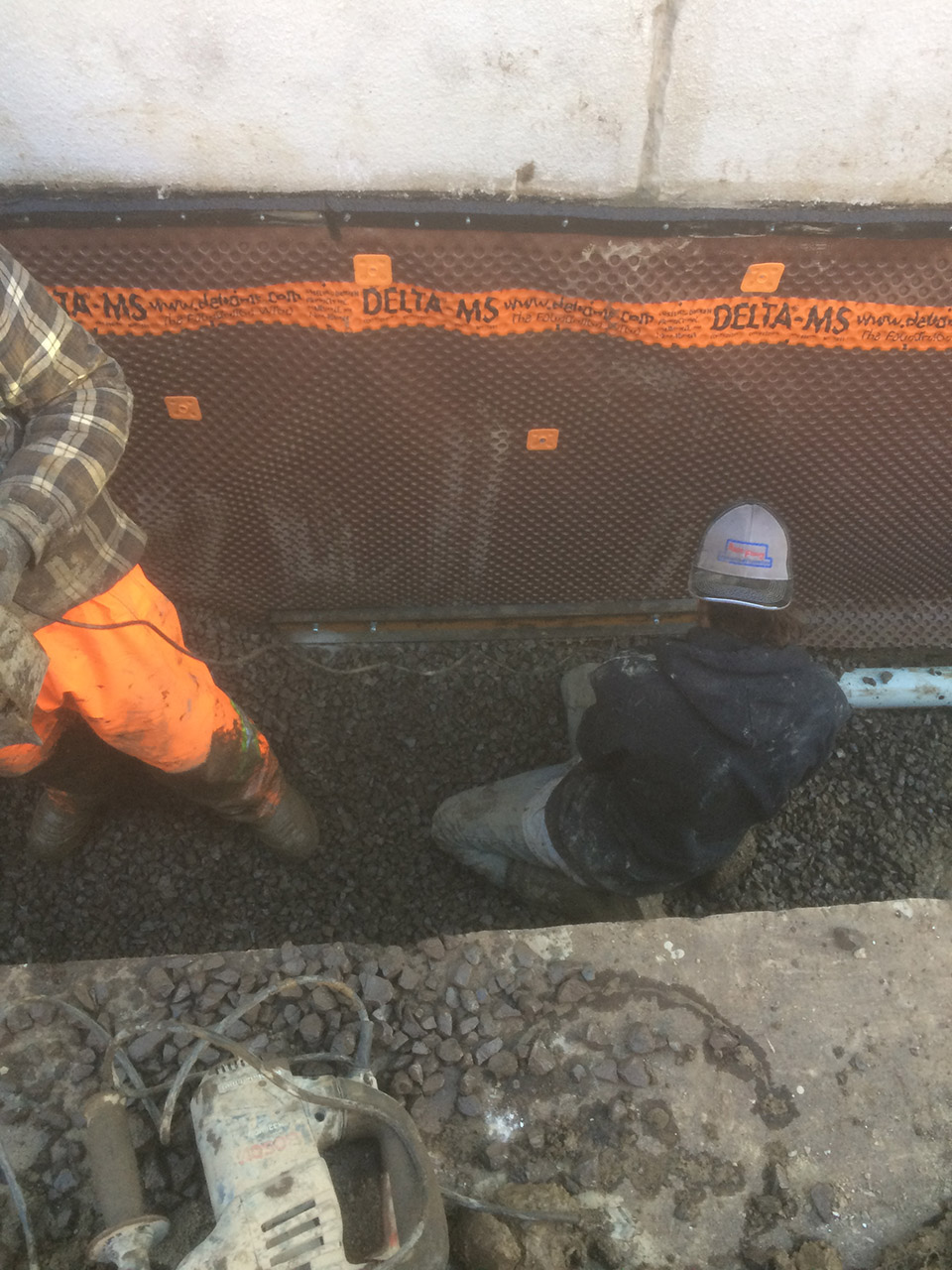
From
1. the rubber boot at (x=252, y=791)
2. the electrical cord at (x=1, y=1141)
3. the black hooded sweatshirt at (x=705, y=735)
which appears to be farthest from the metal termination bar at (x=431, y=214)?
the electrical cord at (x=1, y=1141)

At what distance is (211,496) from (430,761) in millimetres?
1398

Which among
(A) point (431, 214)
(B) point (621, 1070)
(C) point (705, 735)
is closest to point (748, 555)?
(C) point (705, 735)

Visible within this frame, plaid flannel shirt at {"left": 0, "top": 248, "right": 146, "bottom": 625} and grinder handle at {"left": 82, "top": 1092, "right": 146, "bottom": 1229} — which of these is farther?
plaid flannel shirt at {"left": 0, "top": 248, "right": 146, "bottom": 625}

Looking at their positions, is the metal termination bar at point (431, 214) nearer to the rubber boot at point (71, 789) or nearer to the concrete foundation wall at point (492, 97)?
the concrete foundation wall at point (492, 97)

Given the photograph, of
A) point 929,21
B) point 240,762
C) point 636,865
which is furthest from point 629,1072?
point 929,21

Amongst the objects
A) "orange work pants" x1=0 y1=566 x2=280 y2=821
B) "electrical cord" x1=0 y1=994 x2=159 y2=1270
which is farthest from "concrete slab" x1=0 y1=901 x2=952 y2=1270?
"orange work pants" x1=0 y1=566 x2=280 y2=821

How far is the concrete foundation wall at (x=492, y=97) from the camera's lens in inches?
75.1

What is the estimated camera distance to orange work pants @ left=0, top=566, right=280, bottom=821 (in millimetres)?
2148

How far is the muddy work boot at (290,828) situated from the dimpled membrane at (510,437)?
0.88 metres

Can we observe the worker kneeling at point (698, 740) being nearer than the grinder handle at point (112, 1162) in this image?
No

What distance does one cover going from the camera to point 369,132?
211cm

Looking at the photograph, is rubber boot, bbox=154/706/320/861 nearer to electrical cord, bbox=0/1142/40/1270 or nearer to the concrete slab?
the concrete slab

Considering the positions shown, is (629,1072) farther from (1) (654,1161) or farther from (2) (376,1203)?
(2) (376,1203)

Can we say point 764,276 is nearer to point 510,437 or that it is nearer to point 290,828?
point 510,437
